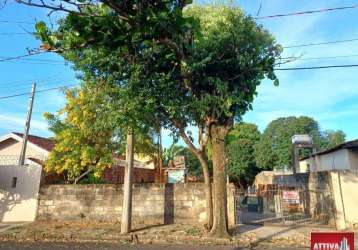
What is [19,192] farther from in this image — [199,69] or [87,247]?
[199,69]

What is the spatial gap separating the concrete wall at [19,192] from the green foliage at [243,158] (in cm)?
2692

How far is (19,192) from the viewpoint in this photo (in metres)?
14.2

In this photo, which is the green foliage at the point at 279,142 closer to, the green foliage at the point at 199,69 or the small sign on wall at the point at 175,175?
the small sign on wall at the point at 175,175

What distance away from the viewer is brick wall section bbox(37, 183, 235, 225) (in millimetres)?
12930

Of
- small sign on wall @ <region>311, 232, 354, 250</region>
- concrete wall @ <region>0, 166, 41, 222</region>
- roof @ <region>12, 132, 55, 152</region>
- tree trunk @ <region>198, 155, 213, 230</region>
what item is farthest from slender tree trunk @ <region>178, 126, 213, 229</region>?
roof @ <region>12, 132, 55, 152</region>

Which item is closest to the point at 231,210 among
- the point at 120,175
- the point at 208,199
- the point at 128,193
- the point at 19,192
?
the point at 208,199

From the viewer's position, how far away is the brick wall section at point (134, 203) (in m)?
12.9

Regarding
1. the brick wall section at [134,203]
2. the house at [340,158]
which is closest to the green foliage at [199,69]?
the brick wall section at [134,203]

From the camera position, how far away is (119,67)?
9969 mm

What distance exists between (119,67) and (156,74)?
3.76 feet

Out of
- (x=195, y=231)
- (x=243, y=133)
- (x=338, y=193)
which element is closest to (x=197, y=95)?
(x=195, y=231)

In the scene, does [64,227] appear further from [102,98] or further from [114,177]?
[114,177]

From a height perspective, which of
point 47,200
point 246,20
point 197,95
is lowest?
point 47,200

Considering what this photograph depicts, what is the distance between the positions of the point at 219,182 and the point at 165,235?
7.95 feet
